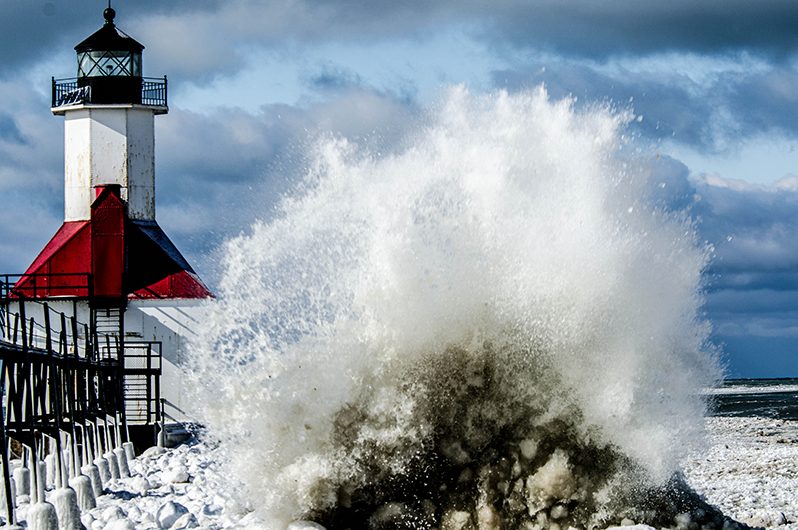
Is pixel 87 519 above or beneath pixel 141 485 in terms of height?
beneath

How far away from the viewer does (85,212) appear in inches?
1136

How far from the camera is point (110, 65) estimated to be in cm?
2977

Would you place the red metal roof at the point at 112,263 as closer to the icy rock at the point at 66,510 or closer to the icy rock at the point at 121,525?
the icy rock at the point at 121,525

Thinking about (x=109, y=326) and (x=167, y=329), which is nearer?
(x=109, y=326)

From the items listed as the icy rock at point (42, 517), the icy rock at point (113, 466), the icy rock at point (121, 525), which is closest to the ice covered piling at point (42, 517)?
the icy rock at point (42, 517)

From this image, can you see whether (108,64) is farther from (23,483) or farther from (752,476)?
(752,476)

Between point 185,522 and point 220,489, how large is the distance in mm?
2126

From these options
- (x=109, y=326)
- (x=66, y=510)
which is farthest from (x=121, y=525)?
(x=109, y=326)

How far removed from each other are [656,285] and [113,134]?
21.4 meters

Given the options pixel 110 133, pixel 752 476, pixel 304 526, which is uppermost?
pixel 110 133

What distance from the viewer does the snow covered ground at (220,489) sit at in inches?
460

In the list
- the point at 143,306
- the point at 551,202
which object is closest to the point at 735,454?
the point at 143,306

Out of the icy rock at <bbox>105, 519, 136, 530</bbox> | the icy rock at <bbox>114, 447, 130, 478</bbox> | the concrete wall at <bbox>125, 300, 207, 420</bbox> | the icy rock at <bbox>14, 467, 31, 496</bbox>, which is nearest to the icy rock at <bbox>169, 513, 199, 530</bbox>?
the icy rock at <bbox>105, 519, 136, 530</bbox>

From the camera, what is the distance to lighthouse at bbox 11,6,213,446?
26625 mm
